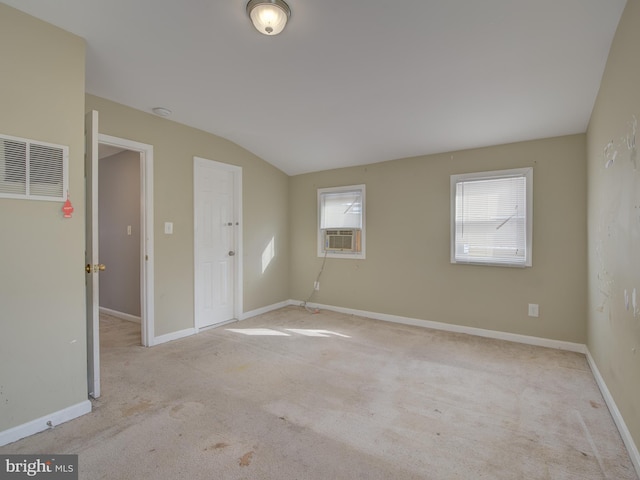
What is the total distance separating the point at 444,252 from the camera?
392 centimetres

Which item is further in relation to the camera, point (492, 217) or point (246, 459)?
point (492, 217)

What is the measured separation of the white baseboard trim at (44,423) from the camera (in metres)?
1.81

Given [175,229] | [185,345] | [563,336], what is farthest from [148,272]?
[563,336]

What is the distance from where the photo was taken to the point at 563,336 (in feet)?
10.8

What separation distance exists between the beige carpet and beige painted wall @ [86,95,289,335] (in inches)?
21.0

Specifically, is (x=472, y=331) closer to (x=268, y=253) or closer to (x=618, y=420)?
(x=618, y=420)

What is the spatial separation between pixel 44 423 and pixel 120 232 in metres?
3.08

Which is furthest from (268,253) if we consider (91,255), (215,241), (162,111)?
(91,255)

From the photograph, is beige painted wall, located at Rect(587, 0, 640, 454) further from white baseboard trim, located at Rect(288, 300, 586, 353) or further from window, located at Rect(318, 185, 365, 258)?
window, located at Rect(318, 185, 365, 258)

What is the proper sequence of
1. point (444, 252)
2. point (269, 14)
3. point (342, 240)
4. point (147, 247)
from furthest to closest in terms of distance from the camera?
point (342, 240) < point (444, 252) < point (147, 247) < point (269, 14)

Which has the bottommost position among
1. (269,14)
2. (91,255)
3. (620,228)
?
(91,255)

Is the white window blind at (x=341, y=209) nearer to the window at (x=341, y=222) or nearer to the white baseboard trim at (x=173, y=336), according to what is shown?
the window at (x=341, y=222)

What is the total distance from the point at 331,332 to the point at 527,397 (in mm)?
2086

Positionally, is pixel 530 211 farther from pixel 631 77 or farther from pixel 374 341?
pixel 374 341
